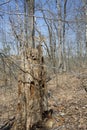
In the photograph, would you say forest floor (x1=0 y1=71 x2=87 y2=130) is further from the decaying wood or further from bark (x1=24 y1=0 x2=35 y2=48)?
bark (x1=24 y1=0 x2=35 y2=48)

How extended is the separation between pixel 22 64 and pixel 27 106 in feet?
3.82

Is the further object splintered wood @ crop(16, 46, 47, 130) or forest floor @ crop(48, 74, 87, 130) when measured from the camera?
forest floor @ crop(48, 74, 87, 130)

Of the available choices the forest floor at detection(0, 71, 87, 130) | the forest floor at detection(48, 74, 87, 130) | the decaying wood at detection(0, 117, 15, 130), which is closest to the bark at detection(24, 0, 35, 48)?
the forest floor at detection(0, 71, 87, 130)

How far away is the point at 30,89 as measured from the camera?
248 inches

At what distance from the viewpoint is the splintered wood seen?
619 centimetres

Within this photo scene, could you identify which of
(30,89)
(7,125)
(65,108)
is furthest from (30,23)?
(7,125)

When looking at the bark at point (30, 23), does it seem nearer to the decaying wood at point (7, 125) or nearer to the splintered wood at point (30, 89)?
the splintered wood at point (30, 89)

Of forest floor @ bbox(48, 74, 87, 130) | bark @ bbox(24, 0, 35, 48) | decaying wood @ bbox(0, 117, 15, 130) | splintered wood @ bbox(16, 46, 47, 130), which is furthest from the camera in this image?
decaying wood @ bbox(0, 117, 15, 130)

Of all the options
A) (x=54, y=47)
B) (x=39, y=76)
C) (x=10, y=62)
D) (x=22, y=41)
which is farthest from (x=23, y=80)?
(x=54, y=47)

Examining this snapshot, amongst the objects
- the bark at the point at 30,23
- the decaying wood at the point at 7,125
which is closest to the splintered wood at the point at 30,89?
the bark at the point at 30,23

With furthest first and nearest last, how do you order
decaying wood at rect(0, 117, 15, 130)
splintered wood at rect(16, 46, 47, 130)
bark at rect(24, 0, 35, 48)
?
decaying wood at rect(0, 117, 15, 130) < splintered wood at rect(16, 46, 47, 130) < bark at rect(24, 0, 35, 48)

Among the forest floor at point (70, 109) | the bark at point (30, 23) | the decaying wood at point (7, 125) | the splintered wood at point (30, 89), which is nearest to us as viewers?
the bark at point (30, 23)

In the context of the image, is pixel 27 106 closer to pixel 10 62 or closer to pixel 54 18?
pixel 10 62

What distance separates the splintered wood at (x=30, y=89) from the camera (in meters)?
6.19
